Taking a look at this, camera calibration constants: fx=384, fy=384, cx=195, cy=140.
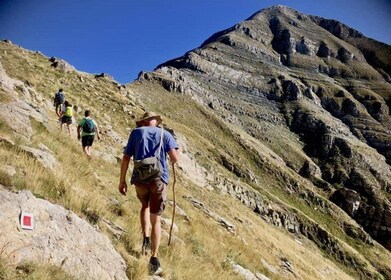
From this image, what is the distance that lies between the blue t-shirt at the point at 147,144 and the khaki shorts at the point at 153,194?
134 mm

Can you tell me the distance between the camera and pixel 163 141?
6.44m

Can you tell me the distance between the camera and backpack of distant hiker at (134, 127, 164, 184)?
6.00 metres

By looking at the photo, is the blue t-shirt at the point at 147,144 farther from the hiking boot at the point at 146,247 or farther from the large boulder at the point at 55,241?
the large boulder at the point at 55,241

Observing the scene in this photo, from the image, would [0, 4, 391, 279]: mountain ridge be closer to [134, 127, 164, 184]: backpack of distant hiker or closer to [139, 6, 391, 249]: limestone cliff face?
[139, 6, 391, 249]: limestone cliff face

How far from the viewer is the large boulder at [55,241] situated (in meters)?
4.18

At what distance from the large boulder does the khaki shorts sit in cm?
105

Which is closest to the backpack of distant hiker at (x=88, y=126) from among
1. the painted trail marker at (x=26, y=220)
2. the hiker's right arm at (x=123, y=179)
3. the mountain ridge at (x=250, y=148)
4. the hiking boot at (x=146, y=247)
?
the mountain ridge at (x=250, y=148)

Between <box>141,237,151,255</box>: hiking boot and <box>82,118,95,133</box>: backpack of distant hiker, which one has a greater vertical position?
<box>82,118,95,133</box>: backpack of distant hiker

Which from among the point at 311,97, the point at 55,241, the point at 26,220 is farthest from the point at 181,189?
the point at 311,97

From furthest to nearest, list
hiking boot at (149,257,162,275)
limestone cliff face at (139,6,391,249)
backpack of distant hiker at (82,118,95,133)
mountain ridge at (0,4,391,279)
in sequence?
limestone cliff face at (139,6,391,249) < backpack of distant hiker at (82,118,95,133) < mountain ridge at (0,4,391,279) < hiking boot at (149,257,162,275)

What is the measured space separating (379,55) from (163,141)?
200m

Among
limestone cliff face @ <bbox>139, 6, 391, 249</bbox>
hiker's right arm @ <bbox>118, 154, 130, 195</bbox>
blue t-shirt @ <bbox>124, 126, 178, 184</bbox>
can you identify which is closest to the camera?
blue t-shirt @ <bbox>124, 126, 178, 184</bbox>

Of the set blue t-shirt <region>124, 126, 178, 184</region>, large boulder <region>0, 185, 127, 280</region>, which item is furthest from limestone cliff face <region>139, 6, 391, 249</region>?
large boulder <region>0, 185, 127, 280</region>

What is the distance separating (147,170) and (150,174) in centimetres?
8
